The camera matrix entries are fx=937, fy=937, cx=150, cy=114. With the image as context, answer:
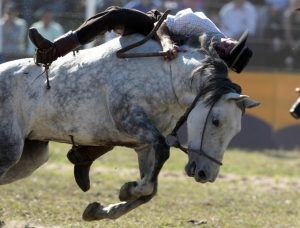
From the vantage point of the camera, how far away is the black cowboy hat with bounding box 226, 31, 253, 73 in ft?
21.9

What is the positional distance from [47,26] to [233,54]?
763 centimetres

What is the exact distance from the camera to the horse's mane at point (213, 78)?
6469 mm

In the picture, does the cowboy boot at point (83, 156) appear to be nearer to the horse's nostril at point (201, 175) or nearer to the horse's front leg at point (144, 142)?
the horse's front leg at point (144, 142)

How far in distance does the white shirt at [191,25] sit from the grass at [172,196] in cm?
175

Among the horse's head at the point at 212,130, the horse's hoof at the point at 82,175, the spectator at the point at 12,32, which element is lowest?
the spectator at the point at 12,32

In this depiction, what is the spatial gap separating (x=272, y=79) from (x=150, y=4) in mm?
2468

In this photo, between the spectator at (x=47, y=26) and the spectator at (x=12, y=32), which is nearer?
the spectator at (x=47, y=26)

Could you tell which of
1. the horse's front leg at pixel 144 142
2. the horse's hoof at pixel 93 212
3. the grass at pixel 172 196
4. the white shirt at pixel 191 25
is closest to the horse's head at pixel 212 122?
the horse's front leg at pixel 144 142

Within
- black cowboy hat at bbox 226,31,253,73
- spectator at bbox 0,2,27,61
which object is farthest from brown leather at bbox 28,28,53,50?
spectator at bbox 0,2,27,61

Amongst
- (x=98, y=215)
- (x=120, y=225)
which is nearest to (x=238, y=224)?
(x=120, y=225)

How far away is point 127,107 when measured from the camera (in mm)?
6727

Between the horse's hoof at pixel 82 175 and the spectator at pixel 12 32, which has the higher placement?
the horse's hoof at pixel 82 175

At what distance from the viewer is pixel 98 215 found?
6.83 metres

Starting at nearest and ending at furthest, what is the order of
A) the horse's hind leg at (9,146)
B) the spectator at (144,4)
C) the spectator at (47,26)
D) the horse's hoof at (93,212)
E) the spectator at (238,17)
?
the horse's hoof at (93,212)
the horse's hind leg at (9,146)
the spectator at (47,26)
the spectator at (144,4)
the spectator at (238,17)
